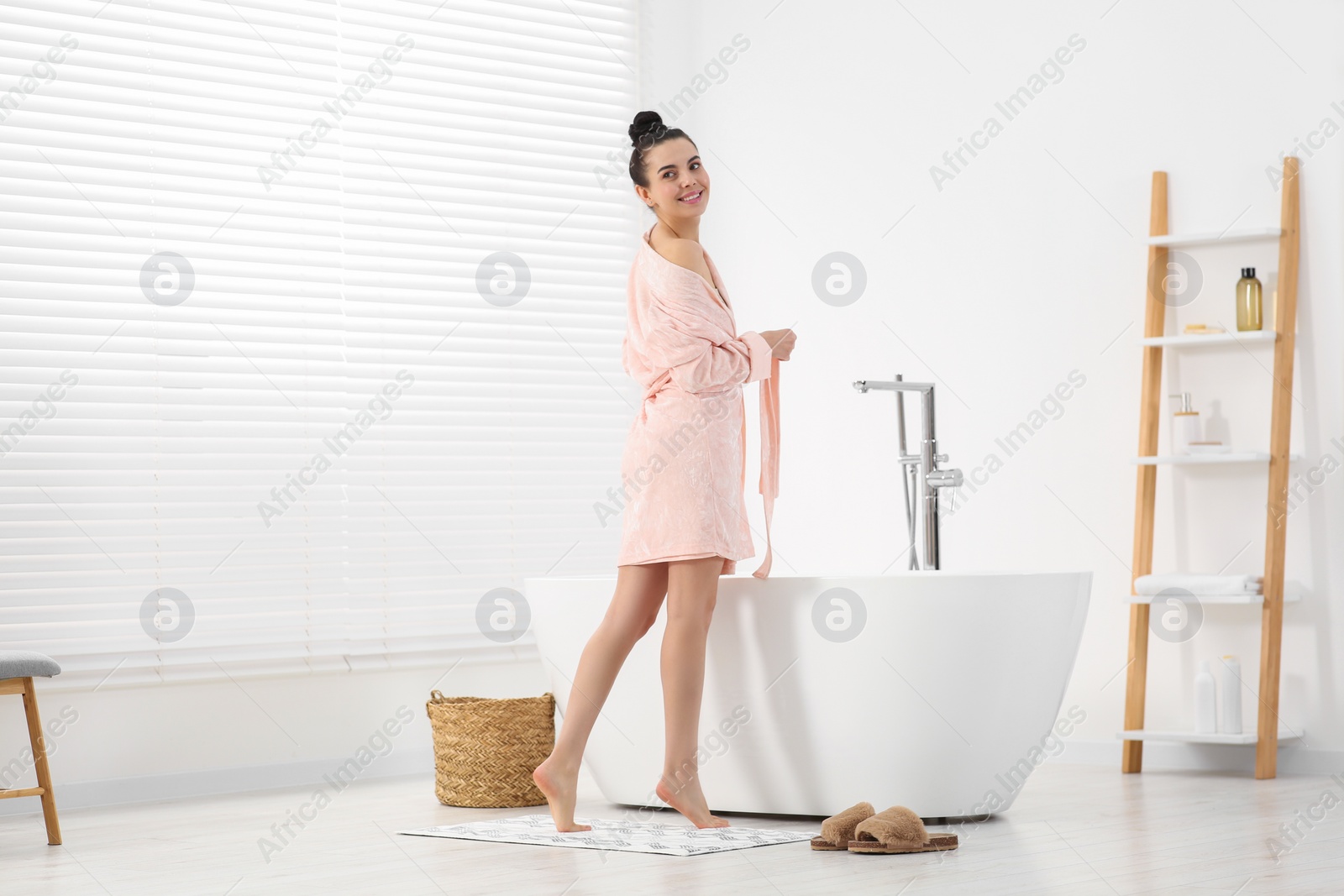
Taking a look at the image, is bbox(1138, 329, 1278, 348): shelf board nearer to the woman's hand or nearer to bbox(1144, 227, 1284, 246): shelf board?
bbox(1144, 227, 1284, 246): shelf board

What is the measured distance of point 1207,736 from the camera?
133 inches

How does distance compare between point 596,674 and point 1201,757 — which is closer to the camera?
point 596,674

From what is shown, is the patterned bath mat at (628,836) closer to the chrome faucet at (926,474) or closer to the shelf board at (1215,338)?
the chrome faucet at (926,474)

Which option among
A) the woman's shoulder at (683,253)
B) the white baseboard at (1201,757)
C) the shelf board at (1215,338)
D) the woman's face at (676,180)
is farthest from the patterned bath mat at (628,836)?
the shelf board at (1215,338)

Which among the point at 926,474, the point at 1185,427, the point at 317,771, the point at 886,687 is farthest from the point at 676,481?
the point at 317,771

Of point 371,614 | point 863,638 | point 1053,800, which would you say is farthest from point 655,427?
point 371,614

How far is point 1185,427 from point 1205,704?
25.6 inches

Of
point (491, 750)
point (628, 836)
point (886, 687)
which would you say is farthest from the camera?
point (491, 750)

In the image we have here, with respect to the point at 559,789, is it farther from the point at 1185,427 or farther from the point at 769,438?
the point at 1185,427

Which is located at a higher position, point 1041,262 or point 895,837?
point 1041,262

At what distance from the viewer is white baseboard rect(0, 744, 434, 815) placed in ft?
11.1

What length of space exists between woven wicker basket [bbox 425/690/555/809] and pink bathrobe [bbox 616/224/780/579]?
66 centimetres

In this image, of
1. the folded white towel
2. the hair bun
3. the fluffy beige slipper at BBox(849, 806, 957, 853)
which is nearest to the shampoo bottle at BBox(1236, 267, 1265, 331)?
the folded white towel

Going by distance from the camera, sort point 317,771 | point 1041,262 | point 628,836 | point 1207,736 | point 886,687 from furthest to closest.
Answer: point 1041,262
point 317,771
point 1207,736
point 886,687
point 628,836
